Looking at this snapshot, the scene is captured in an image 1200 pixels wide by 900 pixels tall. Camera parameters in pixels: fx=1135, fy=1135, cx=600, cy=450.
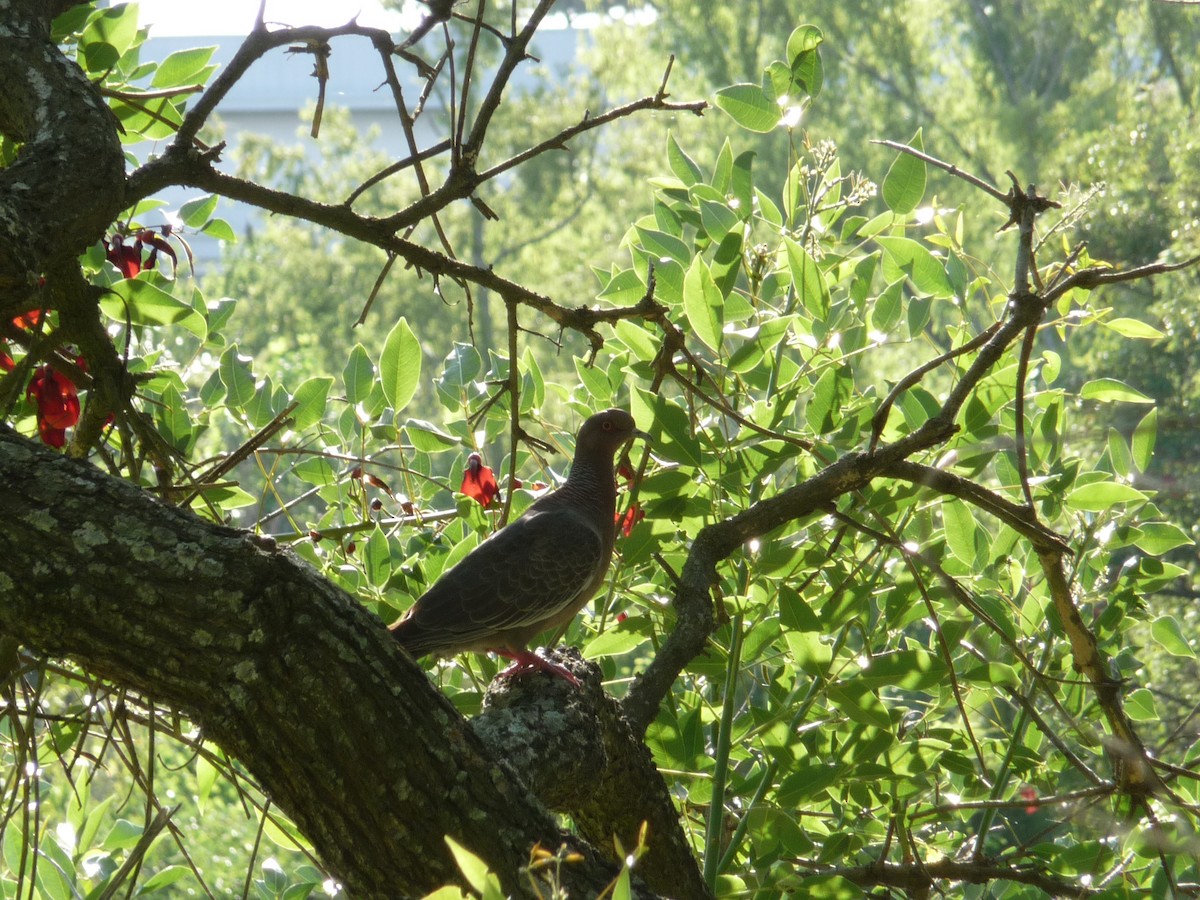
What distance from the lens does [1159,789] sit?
4.54ft

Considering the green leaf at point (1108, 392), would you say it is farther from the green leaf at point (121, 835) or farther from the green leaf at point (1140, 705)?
the green leaf at point (121, 835)

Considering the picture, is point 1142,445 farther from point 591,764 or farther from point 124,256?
point 124,256

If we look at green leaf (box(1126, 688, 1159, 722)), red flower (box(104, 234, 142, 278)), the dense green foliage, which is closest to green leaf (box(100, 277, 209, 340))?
the dense green foliage

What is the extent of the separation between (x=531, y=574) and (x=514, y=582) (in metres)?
0.05

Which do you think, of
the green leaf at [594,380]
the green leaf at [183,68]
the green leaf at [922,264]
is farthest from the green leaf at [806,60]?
the green leaf at [183,68]

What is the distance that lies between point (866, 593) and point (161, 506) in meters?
1.05

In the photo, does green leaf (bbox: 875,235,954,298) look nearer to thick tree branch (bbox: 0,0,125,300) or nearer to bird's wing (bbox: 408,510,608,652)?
bird's wing (bbox: 408,510,608,652)

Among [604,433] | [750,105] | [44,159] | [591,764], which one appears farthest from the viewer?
[604,433]

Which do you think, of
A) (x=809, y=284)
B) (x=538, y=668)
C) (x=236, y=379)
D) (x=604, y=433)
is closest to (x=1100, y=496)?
(x=809, y=284)

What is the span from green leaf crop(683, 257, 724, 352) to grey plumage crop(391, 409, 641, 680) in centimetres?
62

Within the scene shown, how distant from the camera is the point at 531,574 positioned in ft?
8.38

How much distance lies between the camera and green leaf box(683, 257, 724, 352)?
1.68 meters

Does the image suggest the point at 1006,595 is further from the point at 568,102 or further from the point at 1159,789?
the point at 568,102

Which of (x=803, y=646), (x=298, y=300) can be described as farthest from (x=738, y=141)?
(x=803, y=646)
